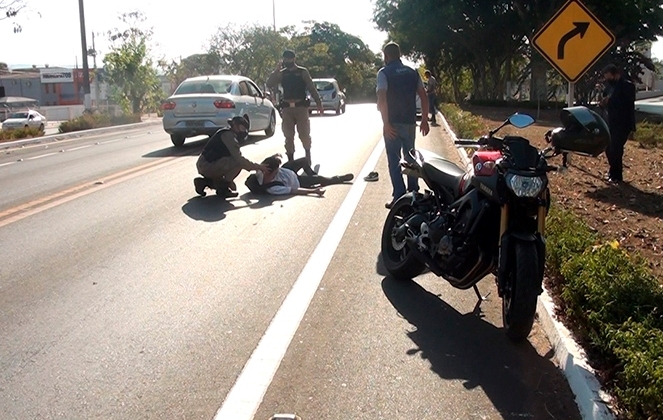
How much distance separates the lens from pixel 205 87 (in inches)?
754

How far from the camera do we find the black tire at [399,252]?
6.67 m

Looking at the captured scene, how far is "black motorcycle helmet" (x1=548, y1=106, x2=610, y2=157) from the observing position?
16.8 feet

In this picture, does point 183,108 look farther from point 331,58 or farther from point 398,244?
point 331,58

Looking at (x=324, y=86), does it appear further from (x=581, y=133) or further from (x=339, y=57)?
(x=339, y=57)

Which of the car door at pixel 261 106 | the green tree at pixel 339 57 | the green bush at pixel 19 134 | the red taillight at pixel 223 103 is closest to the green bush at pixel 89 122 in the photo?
the green bush at pixel 19 134

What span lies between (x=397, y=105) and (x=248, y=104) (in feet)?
33.6

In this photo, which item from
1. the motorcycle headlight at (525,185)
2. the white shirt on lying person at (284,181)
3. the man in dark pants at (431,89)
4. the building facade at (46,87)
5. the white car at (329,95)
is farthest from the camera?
the building facade at (46,87)

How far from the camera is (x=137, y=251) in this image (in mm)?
7953

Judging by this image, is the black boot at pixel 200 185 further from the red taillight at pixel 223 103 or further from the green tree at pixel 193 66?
the green tree at pixel 193 66

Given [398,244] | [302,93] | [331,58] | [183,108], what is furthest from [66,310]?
[331,58]

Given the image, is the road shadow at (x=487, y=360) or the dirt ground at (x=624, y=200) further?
the dirt ground at (x=624, y=200)

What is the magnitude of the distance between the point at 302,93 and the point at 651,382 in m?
10.2

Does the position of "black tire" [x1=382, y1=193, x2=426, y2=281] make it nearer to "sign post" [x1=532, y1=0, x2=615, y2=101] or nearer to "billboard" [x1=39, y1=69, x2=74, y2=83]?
"sign post" [x1=532, y1=0, x2=615, y2=101]

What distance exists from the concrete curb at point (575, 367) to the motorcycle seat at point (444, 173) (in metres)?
1.07
